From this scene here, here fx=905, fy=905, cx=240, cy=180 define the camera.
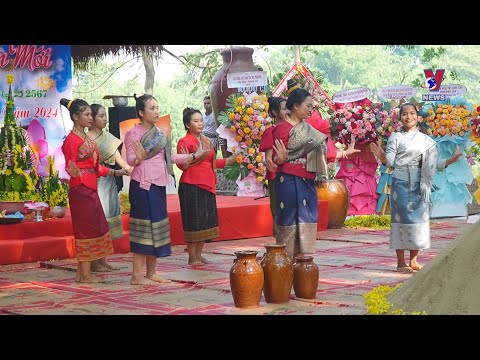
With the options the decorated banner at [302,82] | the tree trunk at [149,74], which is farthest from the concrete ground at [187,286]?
the tree trunk at [149,74]

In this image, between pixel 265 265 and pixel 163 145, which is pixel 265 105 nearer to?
pixel 163 145

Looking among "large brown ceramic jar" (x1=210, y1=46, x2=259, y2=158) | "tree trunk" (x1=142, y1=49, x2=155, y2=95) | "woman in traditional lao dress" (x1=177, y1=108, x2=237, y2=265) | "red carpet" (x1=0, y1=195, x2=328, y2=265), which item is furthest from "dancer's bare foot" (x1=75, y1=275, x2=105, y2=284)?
"tree trunk" (x1=142, y1=49, x2=155, y2=95)

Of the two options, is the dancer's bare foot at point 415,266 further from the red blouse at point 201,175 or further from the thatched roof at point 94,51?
the thatched roof at point 94,51

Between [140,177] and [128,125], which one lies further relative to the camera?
[128,125]

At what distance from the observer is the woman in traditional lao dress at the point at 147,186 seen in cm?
658

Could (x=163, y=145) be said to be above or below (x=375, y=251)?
above

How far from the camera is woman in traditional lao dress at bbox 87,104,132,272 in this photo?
7484 millimetres

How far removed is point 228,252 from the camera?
879cm

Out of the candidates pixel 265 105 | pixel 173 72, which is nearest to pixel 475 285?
pixel 265 105

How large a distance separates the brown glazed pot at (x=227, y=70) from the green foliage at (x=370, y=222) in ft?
7.04

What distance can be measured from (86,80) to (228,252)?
1392cm

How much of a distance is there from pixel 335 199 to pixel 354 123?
3.13ft

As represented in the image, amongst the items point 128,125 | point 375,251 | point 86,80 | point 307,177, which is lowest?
point 375,251

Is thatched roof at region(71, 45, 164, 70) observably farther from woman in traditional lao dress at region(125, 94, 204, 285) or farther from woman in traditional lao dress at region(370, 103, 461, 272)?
woman in traditional lao dress at region(370, 103, 461, 272)
